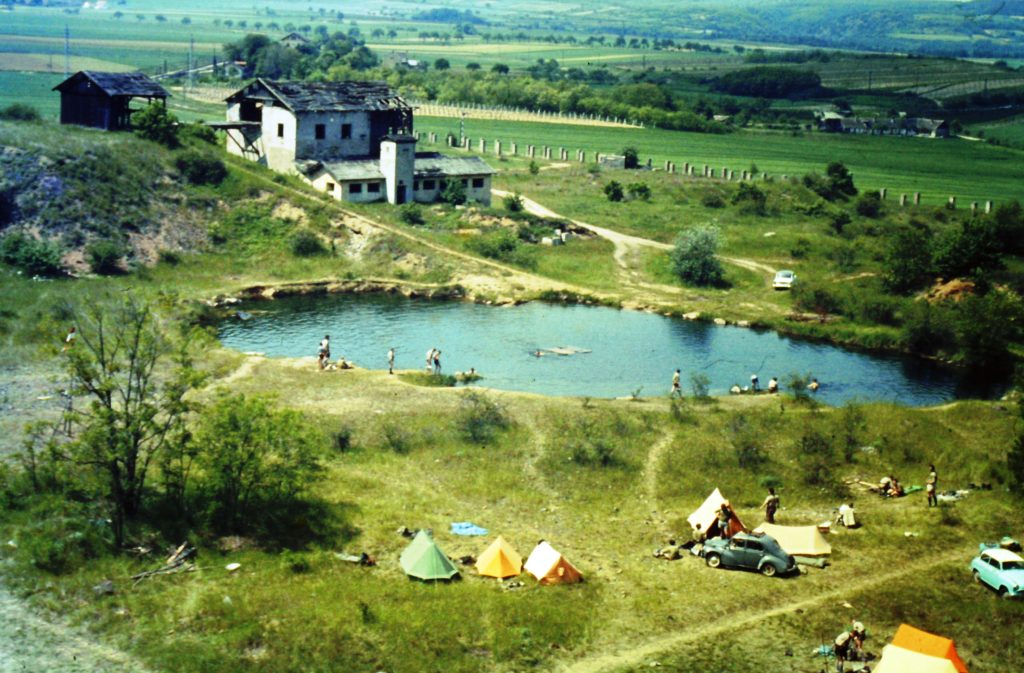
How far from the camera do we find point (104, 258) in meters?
75.4

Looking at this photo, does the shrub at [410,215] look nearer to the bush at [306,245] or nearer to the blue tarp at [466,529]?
the bush at [306,245]

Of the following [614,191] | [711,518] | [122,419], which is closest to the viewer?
[122,419]

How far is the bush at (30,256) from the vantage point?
238 feet

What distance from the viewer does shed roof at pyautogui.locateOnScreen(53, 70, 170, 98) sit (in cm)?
9175

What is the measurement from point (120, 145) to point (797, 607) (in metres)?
64.0

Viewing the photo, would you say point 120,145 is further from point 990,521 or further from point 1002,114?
point 1002,114

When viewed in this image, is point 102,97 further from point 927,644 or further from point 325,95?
point 927,644

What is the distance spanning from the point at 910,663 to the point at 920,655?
0.39 m

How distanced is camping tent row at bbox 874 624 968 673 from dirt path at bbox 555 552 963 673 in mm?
4280

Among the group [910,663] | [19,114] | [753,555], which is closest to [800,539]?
[753,555]

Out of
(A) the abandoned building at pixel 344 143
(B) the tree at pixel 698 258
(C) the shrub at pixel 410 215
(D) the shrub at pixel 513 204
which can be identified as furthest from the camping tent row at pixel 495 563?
(D) the shrub at pixel 513 204

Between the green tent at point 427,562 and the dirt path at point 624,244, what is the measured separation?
1861 inches

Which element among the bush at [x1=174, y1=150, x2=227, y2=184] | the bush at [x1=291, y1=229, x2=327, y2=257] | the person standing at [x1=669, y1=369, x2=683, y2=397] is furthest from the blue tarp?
the bush at [x1=174, y1=150, x2=227, y2=184]

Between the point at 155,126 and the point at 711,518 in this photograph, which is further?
the point at 155,126
